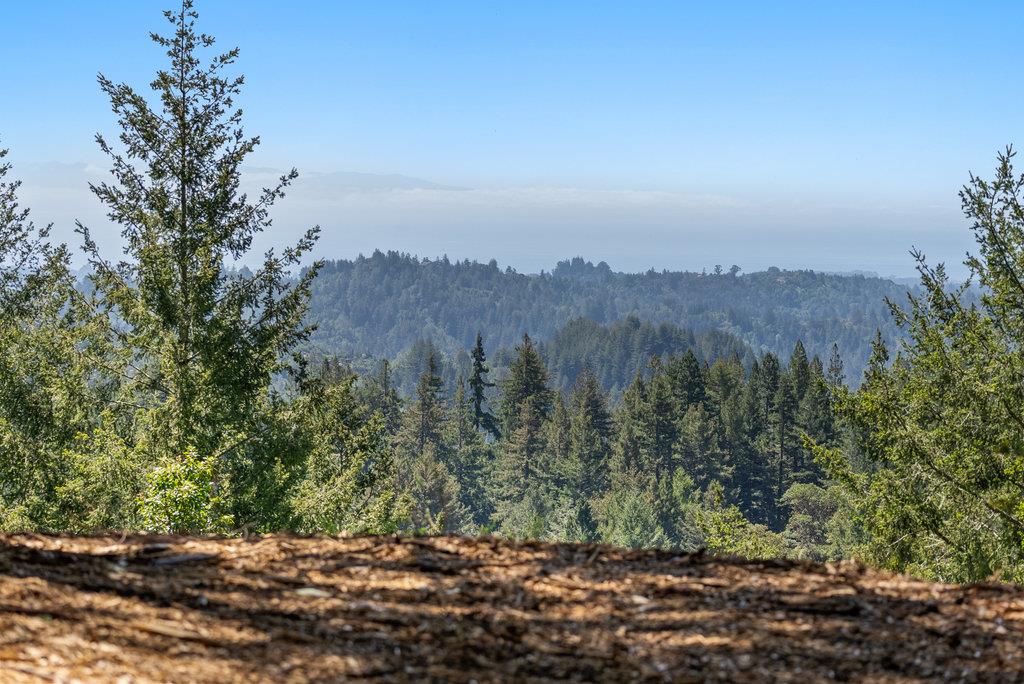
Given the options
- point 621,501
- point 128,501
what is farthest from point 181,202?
point 621,501

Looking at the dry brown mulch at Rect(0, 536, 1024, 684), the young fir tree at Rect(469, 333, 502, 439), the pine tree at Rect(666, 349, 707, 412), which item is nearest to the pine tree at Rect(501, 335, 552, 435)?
the young fir tree at Rect(469, 333, 502, 439)

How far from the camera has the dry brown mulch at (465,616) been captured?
149 inches

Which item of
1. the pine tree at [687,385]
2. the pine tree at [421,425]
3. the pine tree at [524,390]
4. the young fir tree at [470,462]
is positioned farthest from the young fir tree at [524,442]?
the pine tree at [687,385]

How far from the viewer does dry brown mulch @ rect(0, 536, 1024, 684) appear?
3781 mm

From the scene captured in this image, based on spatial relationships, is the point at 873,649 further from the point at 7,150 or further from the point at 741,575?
the point at 7,150

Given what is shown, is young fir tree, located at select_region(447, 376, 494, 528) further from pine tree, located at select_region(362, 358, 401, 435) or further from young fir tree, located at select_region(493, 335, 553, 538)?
young fir tree, located at select_region(493, 335, 553, 538)

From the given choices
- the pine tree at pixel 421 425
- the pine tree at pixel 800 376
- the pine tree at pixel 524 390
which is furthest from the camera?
the pine tree at pixel 421 425

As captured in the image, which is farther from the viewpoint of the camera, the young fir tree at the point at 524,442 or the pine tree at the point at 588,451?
the pine tree at the point at 588,451

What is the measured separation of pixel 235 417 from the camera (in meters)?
14.8

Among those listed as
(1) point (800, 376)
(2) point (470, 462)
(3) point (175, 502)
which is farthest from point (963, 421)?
(2) point (470, 462)

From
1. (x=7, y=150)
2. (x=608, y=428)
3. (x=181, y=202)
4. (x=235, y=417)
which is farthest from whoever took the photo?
(x=608, y=428)

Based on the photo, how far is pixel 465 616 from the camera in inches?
172

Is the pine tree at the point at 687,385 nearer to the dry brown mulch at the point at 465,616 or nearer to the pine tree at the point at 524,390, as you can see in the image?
the pine tree at the point at 524,390

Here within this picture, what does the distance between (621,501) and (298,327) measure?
62922mm
